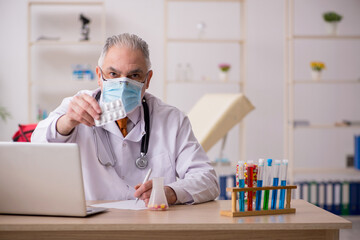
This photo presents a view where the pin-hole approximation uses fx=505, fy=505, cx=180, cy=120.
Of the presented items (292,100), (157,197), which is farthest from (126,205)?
(292,100)

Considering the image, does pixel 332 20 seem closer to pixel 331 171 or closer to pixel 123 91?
pixel 331 171

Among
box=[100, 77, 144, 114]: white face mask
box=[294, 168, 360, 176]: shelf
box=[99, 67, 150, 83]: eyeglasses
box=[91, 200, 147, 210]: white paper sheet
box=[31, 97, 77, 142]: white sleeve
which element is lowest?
A: box=[294, 168, 360, 176]: shelf

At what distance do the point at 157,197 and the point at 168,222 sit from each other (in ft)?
0.70

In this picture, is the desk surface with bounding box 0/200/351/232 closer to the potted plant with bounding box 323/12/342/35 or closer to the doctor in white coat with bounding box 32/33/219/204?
the doctor in white coat with bounding box 32/33/219/204

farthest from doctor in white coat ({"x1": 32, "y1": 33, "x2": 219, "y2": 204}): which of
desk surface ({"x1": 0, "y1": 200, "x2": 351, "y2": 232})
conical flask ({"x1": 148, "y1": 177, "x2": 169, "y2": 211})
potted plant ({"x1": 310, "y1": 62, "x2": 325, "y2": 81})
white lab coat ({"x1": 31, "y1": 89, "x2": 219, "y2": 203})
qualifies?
potted plant ({"x1": 310, "y1": 62, "x2": 325, "y2": 81})

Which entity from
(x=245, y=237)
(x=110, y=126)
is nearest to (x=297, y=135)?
(x=110, y=126)

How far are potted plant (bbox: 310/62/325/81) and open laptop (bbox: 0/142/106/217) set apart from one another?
364 cm

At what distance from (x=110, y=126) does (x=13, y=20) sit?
3420 millimetres

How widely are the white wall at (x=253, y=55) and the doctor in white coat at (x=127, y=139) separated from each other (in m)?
2.98

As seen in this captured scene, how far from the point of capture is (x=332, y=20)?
466 cm

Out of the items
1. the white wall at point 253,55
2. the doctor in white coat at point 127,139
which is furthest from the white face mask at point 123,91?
the white wall at point 253,55

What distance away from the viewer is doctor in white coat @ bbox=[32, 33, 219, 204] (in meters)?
1.75

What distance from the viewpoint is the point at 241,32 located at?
4.92 m

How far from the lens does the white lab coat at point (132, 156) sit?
6.01 ft
